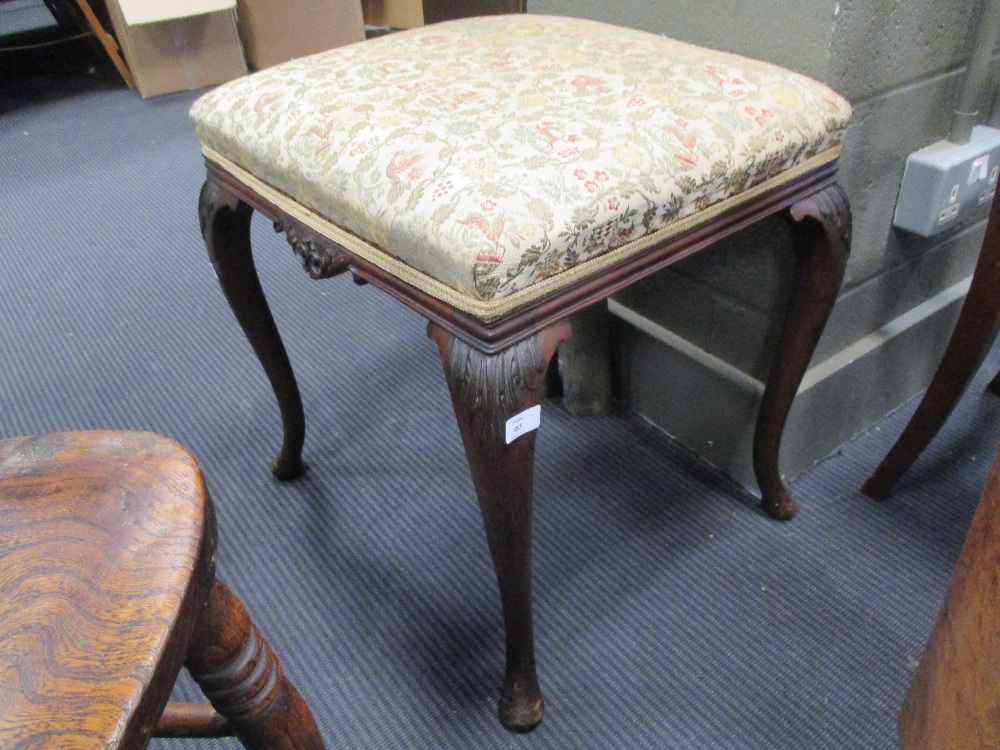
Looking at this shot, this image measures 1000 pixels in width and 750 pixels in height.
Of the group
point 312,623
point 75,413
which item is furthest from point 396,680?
point 75,413

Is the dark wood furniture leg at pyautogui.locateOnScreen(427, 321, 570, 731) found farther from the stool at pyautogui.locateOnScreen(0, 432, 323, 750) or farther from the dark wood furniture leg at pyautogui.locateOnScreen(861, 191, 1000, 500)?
the dark wood furniture leg at pyautogui.locateOnScreen(861, 191, 1000, 500)

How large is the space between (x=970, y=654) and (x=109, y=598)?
426 millimetres

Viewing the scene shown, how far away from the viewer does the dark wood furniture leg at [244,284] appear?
716mm

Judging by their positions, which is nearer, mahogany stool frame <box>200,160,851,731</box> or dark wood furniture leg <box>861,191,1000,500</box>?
mahogany stool frame <box>200,160,851,731</box>

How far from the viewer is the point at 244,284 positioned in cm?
78

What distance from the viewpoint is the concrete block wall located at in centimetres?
67

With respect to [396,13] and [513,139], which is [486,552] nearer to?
[513,139]

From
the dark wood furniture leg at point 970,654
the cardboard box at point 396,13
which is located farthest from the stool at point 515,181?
the cardboard box at point 396,13

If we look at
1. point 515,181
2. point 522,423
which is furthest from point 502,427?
point 515,181

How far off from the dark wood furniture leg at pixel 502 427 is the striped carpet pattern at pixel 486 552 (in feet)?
0.69

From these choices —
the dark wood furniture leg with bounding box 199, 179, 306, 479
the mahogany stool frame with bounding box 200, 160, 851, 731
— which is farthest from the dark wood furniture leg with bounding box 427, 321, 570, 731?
the dark wood furniture leg with bounding box 199, 179, 306, 479

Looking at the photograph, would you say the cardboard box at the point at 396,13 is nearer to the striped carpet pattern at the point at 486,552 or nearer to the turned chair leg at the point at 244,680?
the striped carpet pattern at the point at 486,552

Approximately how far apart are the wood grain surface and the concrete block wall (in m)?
0.61

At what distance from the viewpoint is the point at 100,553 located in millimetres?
290
